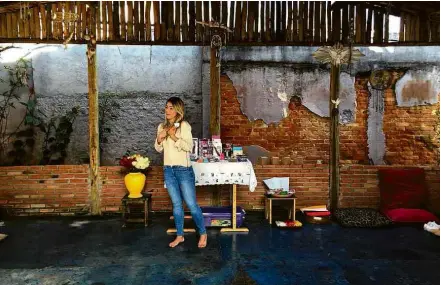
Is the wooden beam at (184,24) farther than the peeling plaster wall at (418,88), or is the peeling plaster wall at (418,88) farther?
the peeling plaster wall at (418,88)

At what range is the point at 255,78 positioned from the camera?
900 cm

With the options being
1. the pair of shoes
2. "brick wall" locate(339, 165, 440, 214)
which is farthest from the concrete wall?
the pair of shoes

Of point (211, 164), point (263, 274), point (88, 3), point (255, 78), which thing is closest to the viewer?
point (263, 274)

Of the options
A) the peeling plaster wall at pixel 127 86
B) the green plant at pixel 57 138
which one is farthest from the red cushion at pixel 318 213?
A: the green plant at pixel 57 138

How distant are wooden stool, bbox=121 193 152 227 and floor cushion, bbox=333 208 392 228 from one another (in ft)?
9.65

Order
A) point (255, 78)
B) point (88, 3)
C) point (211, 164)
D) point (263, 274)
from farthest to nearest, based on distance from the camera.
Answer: point (255, 78) → point (88, 3) → point (211, 164) → point (263, 274)

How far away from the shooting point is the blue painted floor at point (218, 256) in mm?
4680

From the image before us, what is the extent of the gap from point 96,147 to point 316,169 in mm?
3677

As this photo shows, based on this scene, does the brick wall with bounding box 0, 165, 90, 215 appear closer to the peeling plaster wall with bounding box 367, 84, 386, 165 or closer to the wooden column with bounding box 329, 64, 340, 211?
the wooden column with bounding box 329, 64, 340, 211

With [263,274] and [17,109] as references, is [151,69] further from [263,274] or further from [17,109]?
[263,274]

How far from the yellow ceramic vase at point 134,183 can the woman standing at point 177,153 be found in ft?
3.78

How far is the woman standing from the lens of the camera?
542cm

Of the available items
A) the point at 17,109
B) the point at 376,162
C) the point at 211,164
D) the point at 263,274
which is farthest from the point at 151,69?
the point at 263,274

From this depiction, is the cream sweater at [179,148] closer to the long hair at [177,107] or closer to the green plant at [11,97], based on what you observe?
the long hair at [177,107]
